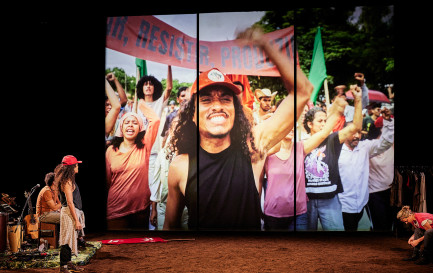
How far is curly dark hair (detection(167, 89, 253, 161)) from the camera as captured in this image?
863 cm

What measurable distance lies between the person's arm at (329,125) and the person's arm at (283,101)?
0.48m

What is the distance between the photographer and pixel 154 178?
8711 millimetres

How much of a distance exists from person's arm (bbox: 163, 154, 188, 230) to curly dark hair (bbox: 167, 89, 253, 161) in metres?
0.18

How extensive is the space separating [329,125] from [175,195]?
131 inches

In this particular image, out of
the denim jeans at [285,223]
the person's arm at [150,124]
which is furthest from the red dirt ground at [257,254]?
the person's arm at [150,124]

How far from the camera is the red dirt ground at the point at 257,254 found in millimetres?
6172

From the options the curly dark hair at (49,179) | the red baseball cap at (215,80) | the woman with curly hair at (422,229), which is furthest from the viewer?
the red baseball cap at (215,80)

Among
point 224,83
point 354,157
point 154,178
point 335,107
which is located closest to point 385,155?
point 354,157

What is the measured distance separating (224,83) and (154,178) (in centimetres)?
234

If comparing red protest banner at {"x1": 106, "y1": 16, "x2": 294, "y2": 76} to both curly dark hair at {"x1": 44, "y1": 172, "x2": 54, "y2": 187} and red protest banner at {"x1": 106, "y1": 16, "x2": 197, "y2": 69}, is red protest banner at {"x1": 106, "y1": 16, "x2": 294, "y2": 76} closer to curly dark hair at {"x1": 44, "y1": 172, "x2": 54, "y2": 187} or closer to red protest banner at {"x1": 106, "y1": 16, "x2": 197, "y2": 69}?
red protest banner at {"x1": 106, "y1": 16, "x2": 197, "y2": 69}

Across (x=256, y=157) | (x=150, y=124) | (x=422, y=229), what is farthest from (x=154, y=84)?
(x=422, y=229)

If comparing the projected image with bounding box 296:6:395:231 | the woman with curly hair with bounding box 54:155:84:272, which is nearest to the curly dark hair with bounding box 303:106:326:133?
the projected image with bounding box 296:6:395:231

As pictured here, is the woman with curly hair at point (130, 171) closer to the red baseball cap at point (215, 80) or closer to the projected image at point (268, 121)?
the projected image at point (268, 121)

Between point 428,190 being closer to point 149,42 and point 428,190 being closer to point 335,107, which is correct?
point 335,107
